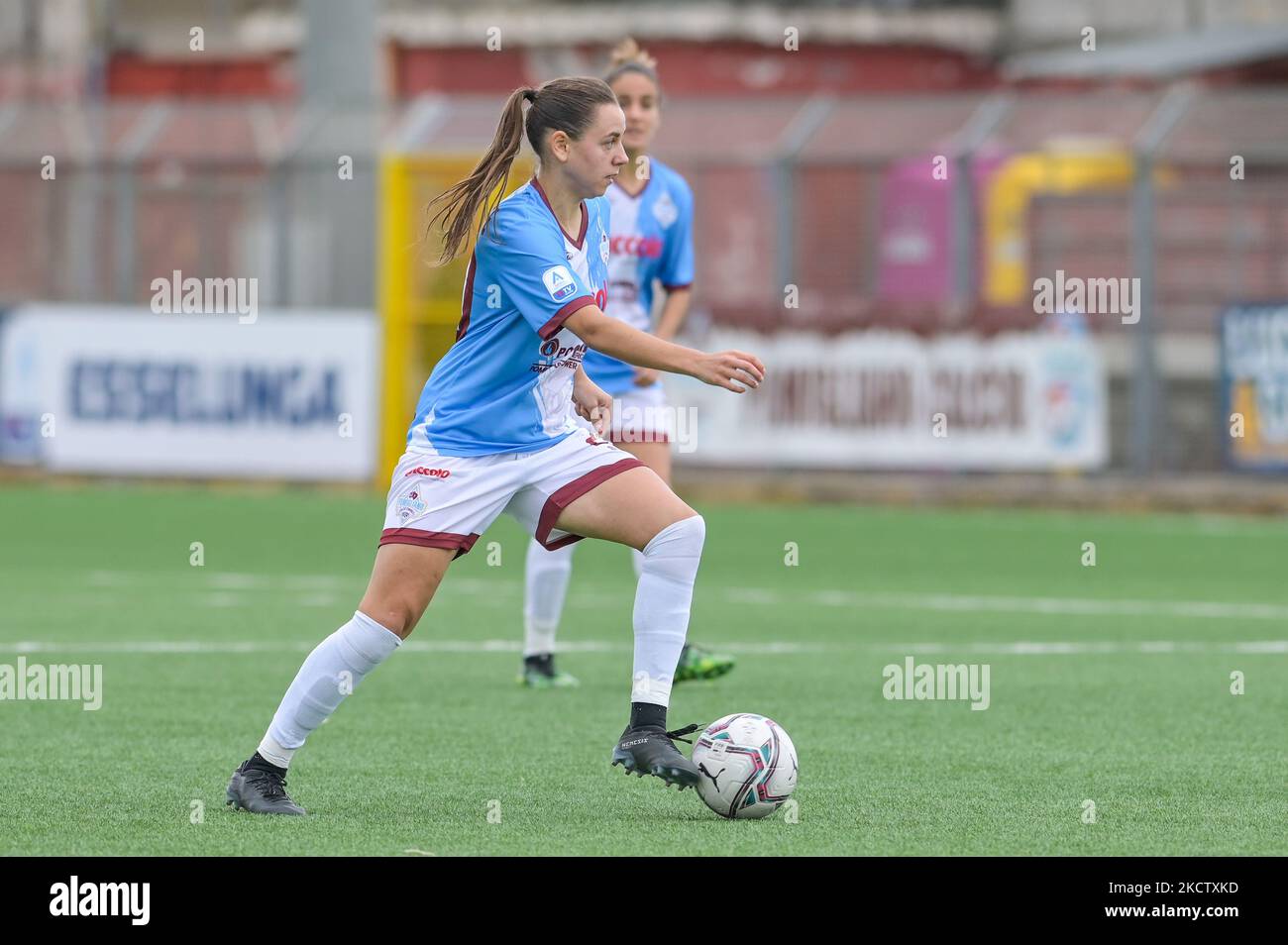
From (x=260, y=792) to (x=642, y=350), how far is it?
1.63 m

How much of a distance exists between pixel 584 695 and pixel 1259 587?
236 inches

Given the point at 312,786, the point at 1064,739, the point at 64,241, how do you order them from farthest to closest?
the point at 64,241 < the point at 1064,739 < the point at 312,786

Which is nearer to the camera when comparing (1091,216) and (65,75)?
(1091,216)

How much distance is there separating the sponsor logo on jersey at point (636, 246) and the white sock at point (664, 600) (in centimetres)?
338

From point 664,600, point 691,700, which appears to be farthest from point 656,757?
point 691,700

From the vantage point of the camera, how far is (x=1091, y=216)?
23.3m

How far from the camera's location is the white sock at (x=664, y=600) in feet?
22.7

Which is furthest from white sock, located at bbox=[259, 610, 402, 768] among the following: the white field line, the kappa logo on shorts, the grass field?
the white field line

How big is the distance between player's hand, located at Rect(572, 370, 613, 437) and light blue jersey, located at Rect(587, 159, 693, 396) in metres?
2.78

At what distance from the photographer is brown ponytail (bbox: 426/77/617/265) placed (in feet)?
22.1

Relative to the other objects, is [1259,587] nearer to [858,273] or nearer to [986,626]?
[986,626]

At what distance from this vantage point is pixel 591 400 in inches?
289

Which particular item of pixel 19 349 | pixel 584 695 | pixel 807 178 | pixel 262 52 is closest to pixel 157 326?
pixel 19 349

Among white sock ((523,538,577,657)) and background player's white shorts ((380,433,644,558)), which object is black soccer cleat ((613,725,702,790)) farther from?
white sock ((523,538,577,657))
